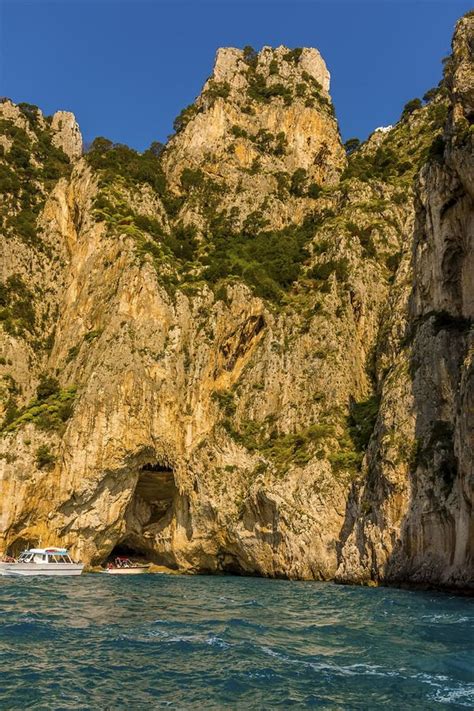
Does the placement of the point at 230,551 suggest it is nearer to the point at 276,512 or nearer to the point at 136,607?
the point at 276,512

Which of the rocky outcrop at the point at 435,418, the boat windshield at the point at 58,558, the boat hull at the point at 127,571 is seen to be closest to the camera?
the rocky outcrop at the point at 435,418

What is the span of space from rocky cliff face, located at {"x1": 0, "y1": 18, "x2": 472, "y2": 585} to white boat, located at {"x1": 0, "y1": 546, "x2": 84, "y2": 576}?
202 inches

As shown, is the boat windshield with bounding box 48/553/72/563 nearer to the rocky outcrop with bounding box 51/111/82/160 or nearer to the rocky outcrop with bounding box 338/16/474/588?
the rocky outcrop with bounding box 338/16/474/588

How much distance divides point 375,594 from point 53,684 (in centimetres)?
2324

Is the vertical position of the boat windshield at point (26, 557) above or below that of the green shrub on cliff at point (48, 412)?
below

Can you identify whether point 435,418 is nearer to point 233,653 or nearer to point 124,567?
point 233,653

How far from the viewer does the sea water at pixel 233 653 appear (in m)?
13.7

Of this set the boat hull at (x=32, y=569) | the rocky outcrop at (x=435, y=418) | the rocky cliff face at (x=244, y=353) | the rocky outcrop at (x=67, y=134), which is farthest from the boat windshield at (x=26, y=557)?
the rocky outcrop at (x=67, y=134)

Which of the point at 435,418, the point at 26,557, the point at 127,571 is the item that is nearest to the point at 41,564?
the point at 26,557

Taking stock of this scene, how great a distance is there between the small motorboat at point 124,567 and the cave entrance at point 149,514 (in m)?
1.11

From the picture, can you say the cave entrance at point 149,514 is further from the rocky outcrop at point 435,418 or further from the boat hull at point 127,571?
the rocky outcrop at point 435,418

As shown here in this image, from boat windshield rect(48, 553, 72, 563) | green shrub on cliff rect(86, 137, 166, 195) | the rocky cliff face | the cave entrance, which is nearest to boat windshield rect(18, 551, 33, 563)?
boat windshield rect(48, 553, 72, 563)

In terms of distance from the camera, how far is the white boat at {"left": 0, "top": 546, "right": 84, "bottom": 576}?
42.9 metres

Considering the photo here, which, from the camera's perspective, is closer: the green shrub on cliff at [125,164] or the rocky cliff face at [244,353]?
the rocky cliff face at [244,353]
